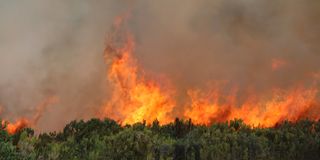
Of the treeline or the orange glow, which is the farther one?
the orange glow

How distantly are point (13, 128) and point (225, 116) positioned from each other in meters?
17.2

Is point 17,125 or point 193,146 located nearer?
point 193,146

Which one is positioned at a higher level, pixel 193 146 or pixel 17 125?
pixel 17 125

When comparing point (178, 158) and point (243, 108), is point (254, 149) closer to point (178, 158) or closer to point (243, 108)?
point (178, 158)

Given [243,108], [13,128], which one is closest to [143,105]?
[243,108]

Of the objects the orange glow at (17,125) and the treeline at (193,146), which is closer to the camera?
the treeline at (193,146)

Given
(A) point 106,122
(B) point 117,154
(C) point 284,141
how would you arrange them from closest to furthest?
(B) point 117,154 → (C) point 284,141 → (A) point 106,122

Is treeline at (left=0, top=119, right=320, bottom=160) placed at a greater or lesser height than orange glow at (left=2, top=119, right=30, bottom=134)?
lesser

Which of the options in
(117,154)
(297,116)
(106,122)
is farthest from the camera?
(297,116)

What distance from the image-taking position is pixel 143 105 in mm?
37406

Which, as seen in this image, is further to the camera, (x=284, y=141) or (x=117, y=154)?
(x=284, y=141)

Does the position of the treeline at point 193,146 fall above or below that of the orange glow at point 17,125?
below

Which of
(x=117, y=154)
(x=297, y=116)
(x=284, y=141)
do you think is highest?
(x=297, y=116)

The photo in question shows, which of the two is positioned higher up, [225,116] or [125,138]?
[225,116]
